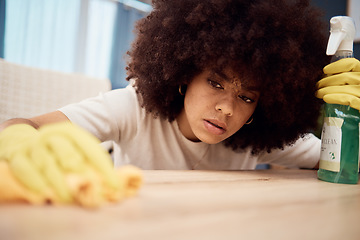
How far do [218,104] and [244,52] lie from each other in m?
0.15

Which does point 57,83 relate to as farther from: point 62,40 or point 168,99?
point 62,40

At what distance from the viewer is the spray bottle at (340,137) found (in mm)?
667

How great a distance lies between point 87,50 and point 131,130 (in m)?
2.16

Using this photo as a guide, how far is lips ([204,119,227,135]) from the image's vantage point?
79 cm

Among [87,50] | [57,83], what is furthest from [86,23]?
[57,83]

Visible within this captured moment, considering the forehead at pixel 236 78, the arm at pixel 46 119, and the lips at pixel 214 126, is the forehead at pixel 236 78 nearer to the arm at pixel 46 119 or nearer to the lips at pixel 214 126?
the lips at pixel 214 126

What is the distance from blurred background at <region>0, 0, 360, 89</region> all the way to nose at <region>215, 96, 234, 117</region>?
173 cm

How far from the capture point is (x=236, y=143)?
1026mm

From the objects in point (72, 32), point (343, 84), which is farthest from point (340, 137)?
point (72, 32)

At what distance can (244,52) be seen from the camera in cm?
72

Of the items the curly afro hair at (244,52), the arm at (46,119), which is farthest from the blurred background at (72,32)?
the arm at (46,119)

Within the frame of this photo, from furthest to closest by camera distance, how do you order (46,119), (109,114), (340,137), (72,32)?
1. (72,32)
2. (109,114)
3. (46,119)
4. (340,137)

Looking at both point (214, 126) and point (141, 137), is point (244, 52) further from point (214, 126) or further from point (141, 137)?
point (141, 137)

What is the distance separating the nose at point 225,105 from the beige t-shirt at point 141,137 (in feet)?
0.82
